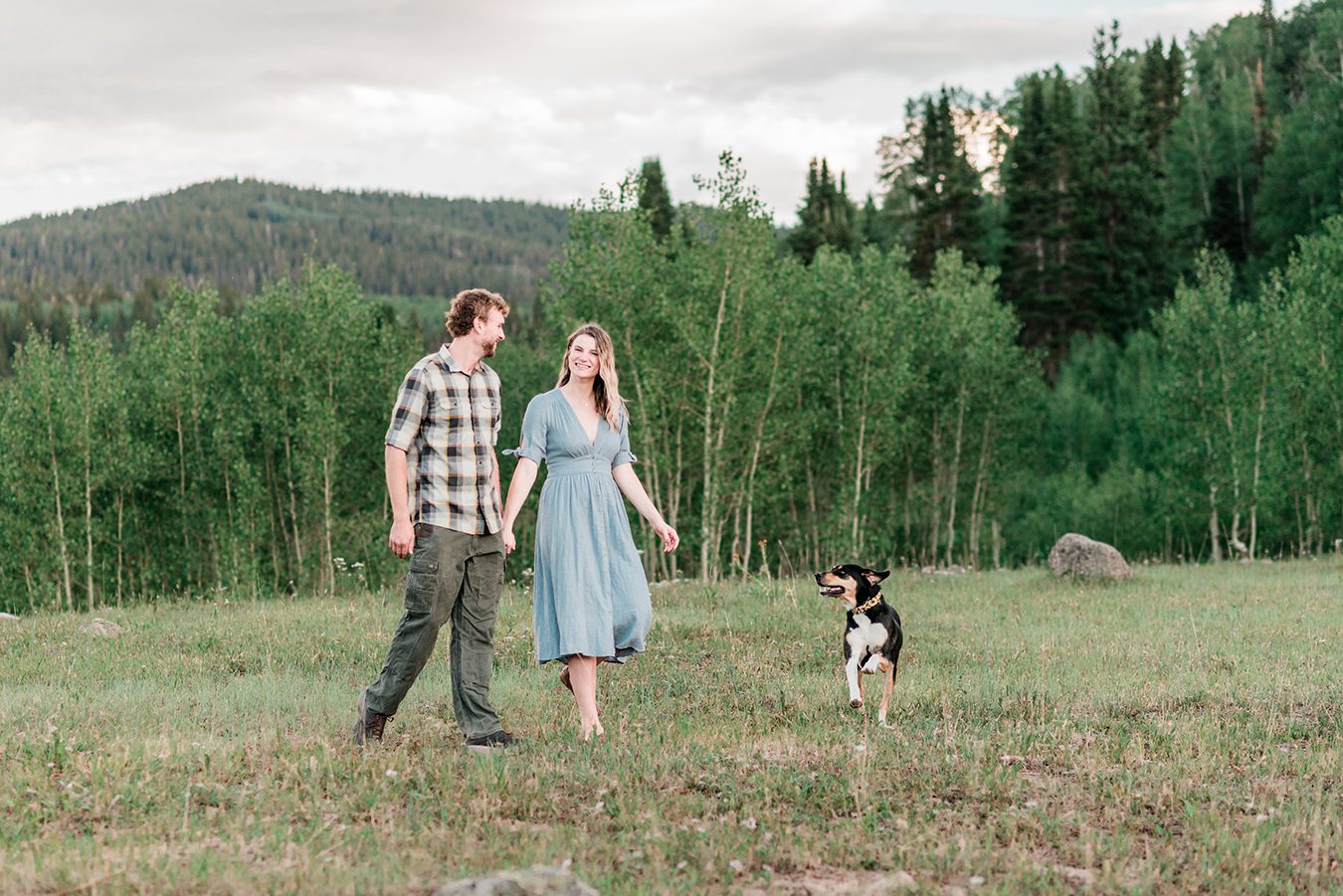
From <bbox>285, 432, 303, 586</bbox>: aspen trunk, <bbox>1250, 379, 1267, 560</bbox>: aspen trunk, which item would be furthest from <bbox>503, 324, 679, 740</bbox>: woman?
<bbox>1250, 379, 1267, 560</bbox>: aspen trunk

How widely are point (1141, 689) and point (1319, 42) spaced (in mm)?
74596

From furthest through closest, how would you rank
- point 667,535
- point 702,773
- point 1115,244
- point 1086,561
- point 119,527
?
1. point 1115,244
2. point 119,527
3. point 1086,561
4. point 667,535
5. point 702,773

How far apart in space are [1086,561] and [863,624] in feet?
44.1

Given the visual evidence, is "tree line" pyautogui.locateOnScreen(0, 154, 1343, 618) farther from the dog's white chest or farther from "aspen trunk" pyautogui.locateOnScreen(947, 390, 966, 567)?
the dog's white chest

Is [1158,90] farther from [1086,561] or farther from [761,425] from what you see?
[1086,561]

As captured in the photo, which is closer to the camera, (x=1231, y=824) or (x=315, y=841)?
(x=315, y=841)

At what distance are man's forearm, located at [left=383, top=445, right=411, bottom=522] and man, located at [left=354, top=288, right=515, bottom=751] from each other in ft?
0.03

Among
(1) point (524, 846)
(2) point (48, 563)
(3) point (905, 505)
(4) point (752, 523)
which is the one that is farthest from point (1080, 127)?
(1) point (524, 846)

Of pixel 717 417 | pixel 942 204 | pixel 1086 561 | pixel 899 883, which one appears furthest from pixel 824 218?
pixel 899 883

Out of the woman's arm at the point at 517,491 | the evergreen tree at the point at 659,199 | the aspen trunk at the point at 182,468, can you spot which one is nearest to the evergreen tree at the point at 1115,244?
the evergreen tree at the point at 659,199

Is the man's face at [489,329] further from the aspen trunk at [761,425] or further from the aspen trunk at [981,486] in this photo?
the aspen trunk at [981,486]

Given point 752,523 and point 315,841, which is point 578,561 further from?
point 752,523

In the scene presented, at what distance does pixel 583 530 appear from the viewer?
8.06 m

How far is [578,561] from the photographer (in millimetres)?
8016
